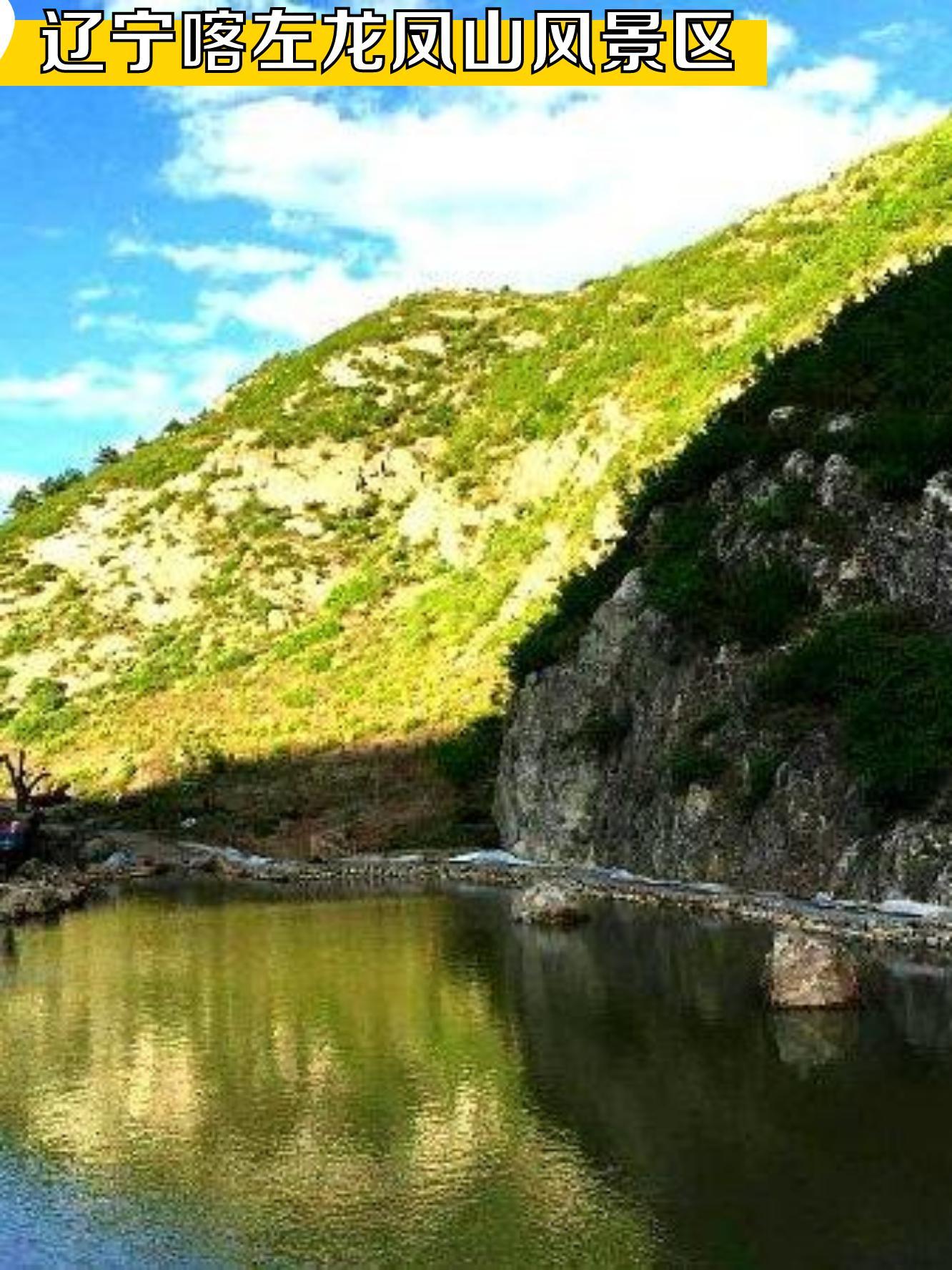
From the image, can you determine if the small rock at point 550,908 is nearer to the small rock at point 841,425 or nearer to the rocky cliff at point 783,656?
the rocky cliff at point 783,656

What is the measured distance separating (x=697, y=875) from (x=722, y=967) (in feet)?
38.6

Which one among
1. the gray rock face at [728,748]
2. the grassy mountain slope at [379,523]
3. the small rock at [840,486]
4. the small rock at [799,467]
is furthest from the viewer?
the grassy mountain slope at [379,523]

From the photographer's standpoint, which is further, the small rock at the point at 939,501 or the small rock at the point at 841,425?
the small rock at the point at 841,425

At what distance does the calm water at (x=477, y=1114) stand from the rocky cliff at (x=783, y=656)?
16.8 feet

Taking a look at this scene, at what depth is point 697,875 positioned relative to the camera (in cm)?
4475

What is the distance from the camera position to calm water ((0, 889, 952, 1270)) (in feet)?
57.4

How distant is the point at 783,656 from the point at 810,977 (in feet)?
59.8

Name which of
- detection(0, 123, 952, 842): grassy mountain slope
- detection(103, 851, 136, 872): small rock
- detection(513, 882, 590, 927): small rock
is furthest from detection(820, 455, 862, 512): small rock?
detection(103, 851, 136, 872): small rock

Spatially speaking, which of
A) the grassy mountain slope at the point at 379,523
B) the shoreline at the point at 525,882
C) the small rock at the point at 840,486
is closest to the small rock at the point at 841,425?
the small rock at the point at 840,486

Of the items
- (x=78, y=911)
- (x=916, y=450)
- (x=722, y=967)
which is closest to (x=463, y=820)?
(x=78, y=911)

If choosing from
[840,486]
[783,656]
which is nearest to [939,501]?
[840,486]

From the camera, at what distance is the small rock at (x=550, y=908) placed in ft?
137

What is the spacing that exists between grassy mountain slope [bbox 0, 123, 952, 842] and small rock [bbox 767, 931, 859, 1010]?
123 feet

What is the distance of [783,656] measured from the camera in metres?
45.2
